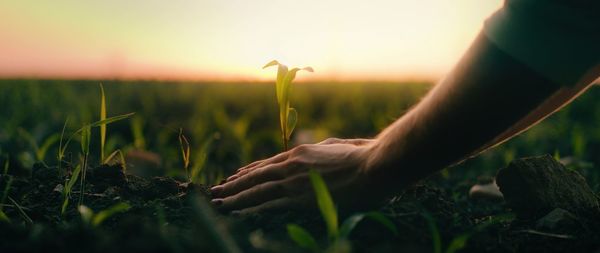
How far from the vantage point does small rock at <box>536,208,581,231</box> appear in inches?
69.4

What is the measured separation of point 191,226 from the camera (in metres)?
1.64

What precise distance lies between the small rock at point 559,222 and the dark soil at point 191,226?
13 millimetres

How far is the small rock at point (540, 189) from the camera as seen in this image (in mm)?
1962

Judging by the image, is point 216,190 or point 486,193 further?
point 486,193

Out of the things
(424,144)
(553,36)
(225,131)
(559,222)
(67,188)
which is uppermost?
(553,36)

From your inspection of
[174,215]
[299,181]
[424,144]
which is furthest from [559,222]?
[174,215]

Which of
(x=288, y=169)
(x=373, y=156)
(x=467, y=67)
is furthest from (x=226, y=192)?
(x=467, y=67)

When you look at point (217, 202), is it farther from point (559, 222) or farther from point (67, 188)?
point (559, 222)

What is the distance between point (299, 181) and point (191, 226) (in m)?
0.31

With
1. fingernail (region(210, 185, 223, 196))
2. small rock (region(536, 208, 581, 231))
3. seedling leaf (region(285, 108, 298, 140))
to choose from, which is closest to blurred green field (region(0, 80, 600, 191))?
fingernail (region(210, 185, 223, 196))

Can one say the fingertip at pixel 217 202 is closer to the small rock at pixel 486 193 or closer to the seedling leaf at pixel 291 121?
the seedling leaf at pixel 291 121

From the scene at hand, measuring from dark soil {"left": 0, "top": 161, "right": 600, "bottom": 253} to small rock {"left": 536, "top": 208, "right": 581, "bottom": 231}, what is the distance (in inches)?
0.5

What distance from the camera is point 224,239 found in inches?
40.6

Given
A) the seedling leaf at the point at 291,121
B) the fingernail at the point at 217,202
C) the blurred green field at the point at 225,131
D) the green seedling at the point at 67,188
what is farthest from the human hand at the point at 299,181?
the green seedling at the point at 67,188
